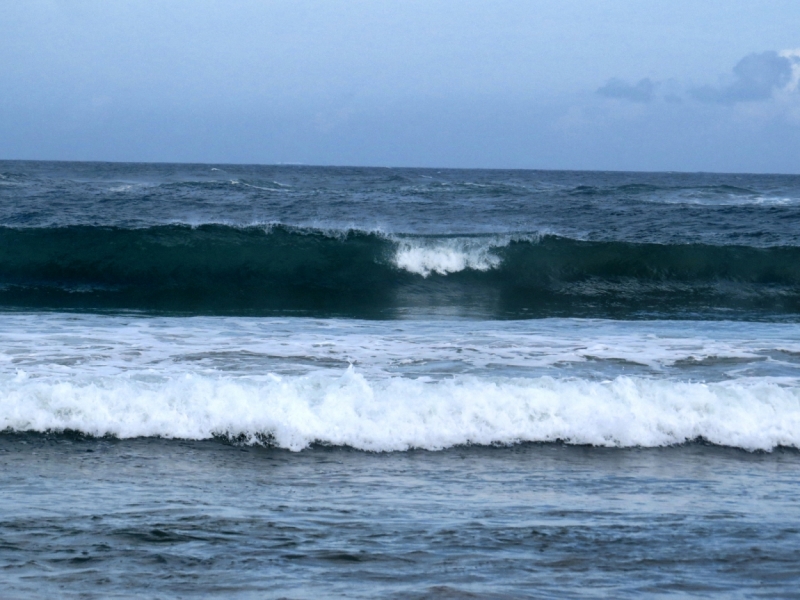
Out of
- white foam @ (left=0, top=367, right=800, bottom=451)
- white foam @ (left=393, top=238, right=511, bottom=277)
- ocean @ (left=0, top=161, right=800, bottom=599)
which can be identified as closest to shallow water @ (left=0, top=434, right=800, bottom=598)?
ocean @ (left=0, top=161, right=800, bottom=599)

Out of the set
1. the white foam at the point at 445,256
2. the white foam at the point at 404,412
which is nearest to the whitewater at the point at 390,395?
the white foam at the point at 404,412

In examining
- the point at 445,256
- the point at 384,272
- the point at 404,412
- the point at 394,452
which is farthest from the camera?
the point at 445,256

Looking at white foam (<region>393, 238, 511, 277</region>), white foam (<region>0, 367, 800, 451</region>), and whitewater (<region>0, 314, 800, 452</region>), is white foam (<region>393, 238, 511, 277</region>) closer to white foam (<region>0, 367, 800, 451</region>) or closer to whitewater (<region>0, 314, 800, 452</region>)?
whitewater (<region>0, 314, 800, 452</region>)

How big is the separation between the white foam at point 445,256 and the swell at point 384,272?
0.03m

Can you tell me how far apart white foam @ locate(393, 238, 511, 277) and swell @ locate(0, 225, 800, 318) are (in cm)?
3

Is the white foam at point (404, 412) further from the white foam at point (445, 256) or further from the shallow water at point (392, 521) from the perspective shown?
the white foam at point (445, 256)

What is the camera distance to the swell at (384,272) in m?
13.9

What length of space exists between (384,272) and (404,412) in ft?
35.7

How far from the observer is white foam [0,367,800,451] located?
5535mm

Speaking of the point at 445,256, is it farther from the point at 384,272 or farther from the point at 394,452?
the point at 394,452

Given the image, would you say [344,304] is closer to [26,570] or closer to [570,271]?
[570,271]

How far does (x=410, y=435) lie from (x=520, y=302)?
9100 mm

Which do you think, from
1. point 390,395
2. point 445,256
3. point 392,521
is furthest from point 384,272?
point 392,521

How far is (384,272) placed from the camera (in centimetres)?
1650
